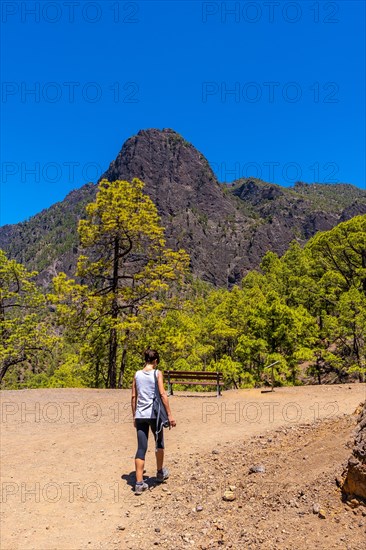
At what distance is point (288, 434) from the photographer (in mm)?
7746

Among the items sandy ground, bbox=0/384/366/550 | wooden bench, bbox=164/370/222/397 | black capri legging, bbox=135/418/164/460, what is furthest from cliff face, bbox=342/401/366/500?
wooden bench, bbox=164/370/222/397

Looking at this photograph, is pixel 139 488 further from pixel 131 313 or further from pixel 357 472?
pixel 131 313

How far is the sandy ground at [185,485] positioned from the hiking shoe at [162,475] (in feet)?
0.38

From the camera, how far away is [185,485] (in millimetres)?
A: 5922

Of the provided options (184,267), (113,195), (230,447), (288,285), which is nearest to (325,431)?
(230,447)

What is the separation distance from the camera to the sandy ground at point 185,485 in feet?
14.7

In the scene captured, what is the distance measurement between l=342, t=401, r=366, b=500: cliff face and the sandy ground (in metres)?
0.19

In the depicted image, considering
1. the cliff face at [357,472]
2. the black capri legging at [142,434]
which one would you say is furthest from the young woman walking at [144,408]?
the cliff face at [357,472]

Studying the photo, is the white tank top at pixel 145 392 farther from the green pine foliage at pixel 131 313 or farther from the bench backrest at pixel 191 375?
the green pine foliage at pixel 131 313

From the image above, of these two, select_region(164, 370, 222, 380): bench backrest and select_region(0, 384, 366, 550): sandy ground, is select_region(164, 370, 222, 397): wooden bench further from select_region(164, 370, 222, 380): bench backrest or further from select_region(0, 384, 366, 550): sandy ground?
select_region(0, 384, 366, 550): sandy ground

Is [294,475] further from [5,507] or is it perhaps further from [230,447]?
[5,507]

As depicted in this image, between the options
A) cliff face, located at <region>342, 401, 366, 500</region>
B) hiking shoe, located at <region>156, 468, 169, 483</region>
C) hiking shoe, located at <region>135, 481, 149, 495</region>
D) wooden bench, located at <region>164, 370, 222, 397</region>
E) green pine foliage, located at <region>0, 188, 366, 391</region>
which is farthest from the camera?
green pine foliage, located at <region>0, 188, 366, 391</region>

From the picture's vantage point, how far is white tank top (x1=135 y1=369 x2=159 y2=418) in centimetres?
575

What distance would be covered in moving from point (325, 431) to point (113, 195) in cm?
1352
